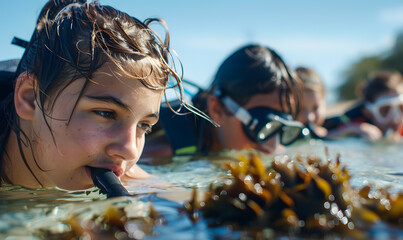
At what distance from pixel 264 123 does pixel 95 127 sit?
6.72 feet

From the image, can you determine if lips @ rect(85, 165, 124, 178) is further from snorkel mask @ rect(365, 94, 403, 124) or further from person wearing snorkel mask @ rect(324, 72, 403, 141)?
snorkel mask @ rect(365, 94, 403, 124)

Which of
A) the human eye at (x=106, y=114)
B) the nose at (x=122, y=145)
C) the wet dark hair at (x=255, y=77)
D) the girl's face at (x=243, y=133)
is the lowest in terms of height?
the girl's face at (x=243, y=133)

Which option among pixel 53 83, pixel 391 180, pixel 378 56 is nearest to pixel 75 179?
pixel 53 83

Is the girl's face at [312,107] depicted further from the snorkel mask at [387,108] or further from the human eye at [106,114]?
the human eye at [106,114]

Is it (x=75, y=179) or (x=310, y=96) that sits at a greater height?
A: (x=75, y=179)

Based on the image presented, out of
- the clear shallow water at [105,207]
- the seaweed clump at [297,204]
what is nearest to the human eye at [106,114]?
the clear shallow water at [105,207]

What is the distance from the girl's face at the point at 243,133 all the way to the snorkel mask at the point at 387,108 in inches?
165

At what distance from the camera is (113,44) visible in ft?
6.84

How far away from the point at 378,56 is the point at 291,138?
1350 inches

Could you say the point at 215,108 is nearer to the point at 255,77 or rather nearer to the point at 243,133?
the point at 243,133

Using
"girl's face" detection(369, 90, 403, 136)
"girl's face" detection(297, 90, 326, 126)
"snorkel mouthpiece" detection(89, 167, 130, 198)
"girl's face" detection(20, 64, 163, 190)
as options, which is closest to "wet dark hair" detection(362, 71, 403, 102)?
"girl's face" detection(369, 90, 403, 136)

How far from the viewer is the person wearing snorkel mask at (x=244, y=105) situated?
3.75 metres

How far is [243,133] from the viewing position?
3.92 m

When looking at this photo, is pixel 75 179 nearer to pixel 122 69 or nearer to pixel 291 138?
pixel 122 69
